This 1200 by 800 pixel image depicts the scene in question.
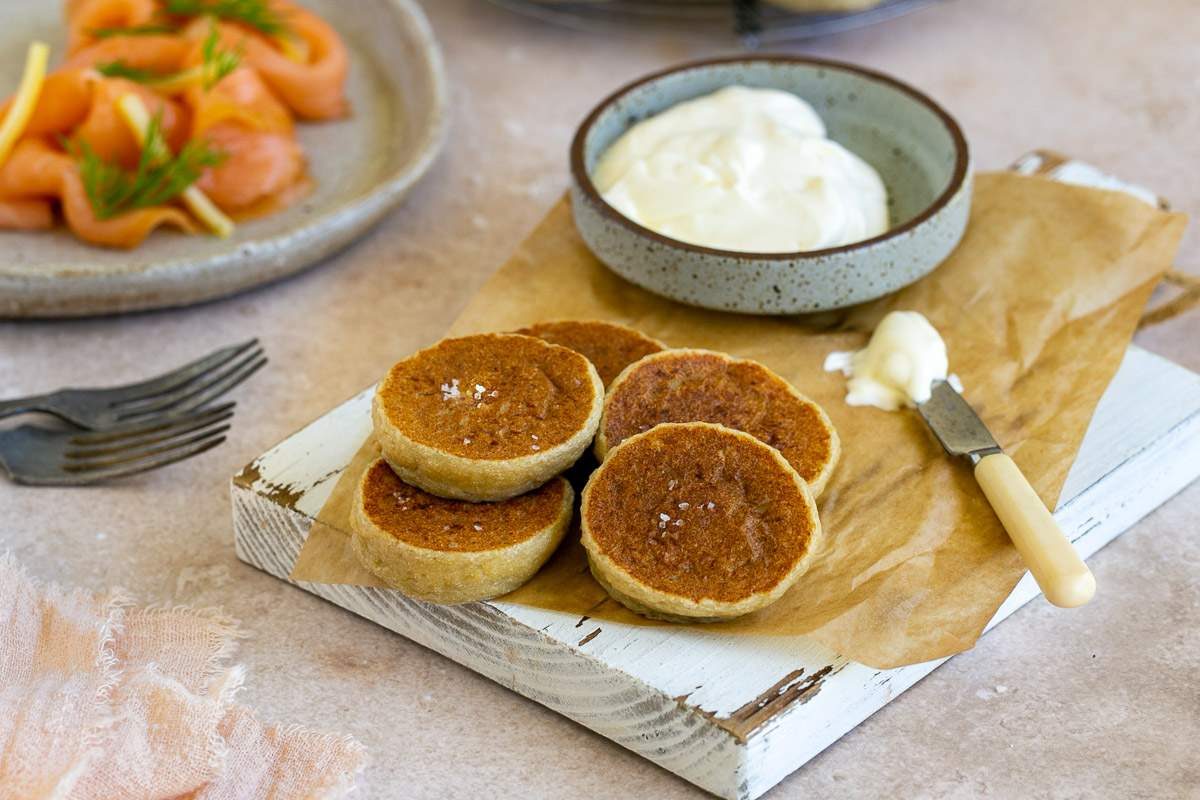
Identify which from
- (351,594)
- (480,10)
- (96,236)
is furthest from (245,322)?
(480,10)

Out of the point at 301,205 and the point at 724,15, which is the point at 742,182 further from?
the point at 724,15

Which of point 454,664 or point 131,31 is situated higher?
point 131,31

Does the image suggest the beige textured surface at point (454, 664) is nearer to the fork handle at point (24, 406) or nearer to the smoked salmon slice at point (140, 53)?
the fork handle at point (24, 406)

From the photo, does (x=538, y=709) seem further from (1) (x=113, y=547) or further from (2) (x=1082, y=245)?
(2) (x=1082, y=245)

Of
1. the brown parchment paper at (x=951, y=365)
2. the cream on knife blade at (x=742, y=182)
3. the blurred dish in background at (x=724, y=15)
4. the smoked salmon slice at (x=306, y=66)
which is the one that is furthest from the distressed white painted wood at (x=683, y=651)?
the blurred dish in background at (x=724, y=15)

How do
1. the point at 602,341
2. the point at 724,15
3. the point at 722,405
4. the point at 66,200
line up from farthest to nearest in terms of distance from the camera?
the point at 724,15, the point at 66,200, the point at 602,341, the point at 722,405

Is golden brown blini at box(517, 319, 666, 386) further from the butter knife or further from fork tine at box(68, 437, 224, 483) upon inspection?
fork tine at box(68, 437, 224, 483)

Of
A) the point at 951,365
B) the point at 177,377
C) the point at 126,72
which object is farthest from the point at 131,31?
the point at 951,365
